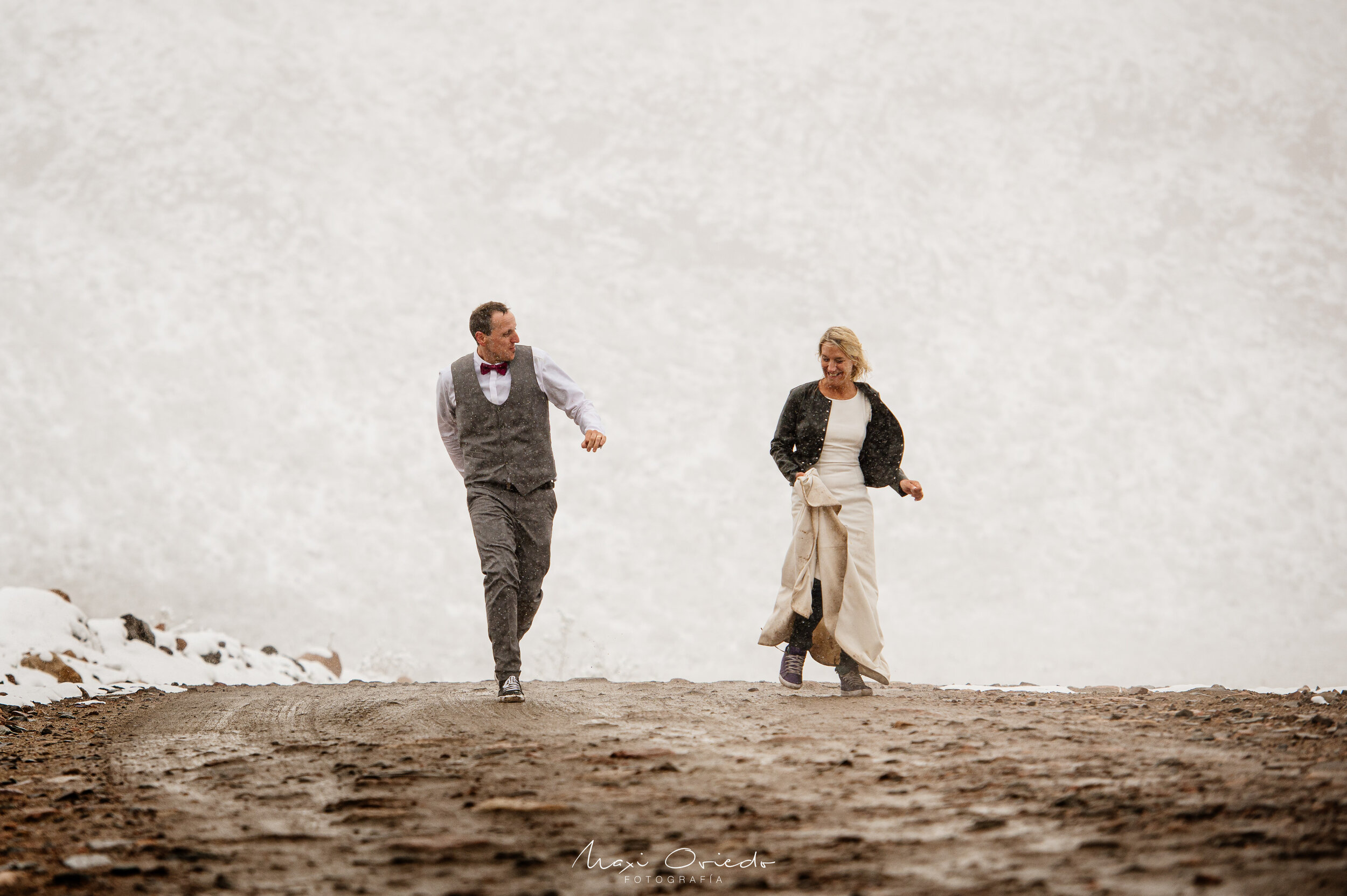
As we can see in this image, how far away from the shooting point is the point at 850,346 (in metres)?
6.04

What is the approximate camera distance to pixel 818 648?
Answer: 6059 mm

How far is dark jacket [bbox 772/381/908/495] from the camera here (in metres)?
6.13

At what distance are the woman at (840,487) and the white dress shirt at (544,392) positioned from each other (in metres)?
1.11

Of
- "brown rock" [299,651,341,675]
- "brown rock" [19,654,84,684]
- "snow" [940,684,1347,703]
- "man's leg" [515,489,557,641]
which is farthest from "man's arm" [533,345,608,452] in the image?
"brown rock" [299,651,341,675]

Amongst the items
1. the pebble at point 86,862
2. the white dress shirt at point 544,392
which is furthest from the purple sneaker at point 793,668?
the pebble at point 86,862

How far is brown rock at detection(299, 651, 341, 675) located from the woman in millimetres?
8724

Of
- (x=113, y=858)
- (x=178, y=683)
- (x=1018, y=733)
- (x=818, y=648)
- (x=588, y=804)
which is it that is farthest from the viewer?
(x=178, y=683)

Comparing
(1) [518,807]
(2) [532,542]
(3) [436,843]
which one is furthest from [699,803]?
(2) [532,542]

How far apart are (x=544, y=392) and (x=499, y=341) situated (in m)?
0.37

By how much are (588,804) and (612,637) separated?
4894 cm

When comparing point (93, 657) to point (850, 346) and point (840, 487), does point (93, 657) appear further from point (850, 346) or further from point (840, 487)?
point (850, 346)

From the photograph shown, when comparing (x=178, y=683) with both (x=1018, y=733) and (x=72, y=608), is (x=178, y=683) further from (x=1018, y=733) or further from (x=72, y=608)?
(x=1018, y=733)

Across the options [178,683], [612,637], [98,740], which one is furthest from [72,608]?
[612,637]

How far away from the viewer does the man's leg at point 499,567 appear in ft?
17.5
